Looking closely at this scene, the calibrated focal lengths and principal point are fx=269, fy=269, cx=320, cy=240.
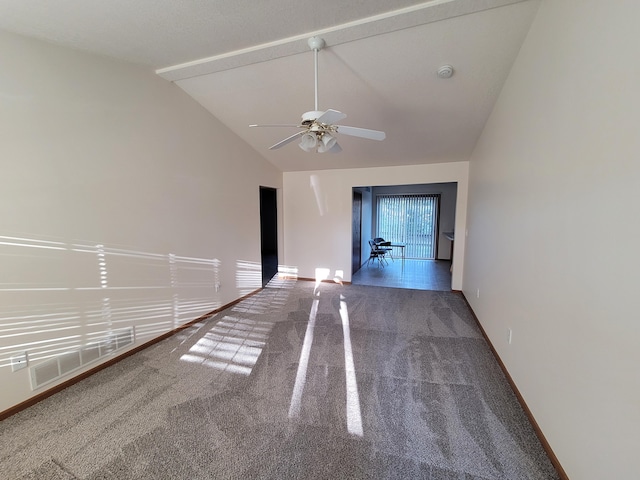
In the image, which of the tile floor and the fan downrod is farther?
the tile floor

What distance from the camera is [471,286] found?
12.9 ft

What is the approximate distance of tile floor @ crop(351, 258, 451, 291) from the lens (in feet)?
17.6

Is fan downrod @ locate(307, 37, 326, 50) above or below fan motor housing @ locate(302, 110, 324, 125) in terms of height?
above

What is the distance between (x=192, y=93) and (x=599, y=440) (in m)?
4.36

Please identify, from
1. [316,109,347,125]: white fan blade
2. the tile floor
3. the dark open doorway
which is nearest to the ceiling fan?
[316,109,347,125]: white fan blade

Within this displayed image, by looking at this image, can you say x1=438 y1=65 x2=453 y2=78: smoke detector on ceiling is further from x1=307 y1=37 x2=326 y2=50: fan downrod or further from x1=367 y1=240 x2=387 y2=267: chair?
x1=367 y1=240 x2=387 y2=267: chair

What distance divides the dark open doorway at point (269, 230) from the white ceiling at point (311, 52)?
224 centimetres

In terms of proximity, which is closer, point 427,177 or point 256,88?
point 256,88

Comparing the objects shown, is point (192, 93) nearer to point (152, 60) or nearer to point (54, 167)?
point (152, 60)

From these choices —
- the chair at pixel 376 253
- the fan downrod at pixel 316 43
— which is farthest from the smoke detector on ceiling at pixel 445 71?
the chair at pixel 376 253

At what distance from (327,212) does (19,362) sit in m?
4.47

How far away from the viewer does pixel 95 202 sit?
7.75 feet

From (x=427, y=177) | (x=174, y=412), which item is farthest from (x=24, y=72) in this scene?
(x=427, y=177)

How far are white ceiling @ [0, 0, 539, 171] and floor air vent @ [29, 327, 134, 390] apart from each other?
242 cm
